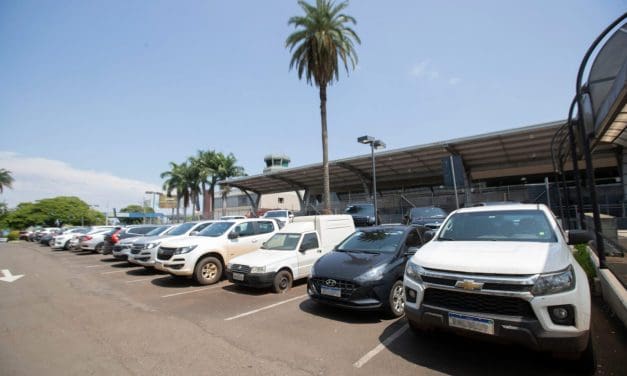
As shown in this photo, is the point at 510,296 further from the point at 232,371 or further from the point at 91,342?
the point at 91,342

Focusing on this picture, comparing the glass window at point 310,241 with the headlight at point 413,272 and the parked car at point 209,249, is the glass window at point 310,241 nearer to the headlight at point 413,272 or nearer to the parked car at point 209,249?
the parked car at point 209,249

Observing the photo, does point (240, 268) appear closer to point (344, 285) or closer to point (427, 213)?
point (344, 285)

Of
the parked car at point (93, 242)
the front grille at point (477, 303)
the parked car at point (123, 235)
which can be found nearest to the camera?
the front grille at point (477, 303)

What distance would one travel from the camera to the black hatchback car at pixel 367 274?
495 cm

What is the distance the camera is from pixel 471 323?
126 inches

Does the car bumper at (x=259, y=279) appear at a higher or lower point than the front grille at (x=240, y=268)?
lower

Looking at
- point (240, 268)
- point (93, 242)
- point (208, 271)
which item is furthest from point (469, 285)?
point (93, 242)

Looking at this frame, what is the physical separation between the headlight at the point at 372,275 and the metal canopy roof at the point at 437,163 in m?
20.7

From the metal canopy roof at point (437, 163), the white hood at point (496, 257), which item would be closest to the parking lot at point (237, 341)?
the white hood at point (496, 257)

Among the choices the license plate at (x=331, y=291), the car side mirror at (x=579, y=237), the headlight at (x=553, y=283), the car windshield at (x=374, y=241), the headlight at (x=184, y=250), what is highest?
the car side mirror at (x=579, y=237)

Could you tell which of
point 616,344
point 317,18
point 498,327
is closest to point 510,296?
point 498,327

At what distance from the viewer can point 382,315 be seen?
208 inches

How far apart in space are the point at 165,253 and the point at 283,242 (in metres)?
3.45

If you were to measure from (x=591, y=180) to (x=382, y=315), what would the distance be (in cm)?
545
